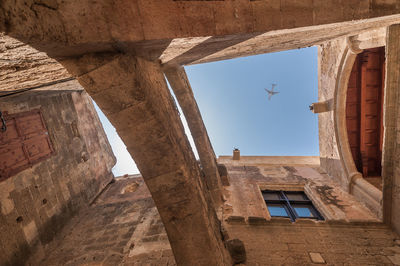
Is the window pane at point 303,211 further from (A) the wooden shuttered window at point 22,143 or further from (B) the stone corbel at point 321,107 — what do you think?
(A) the wooden shuttered window at point 22,143

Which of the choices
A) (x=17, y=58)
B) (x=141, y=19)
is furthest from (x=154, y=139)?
(x=17, y=58)

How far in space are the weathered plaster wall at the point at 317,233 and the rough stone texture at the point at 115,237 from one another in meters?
1.76

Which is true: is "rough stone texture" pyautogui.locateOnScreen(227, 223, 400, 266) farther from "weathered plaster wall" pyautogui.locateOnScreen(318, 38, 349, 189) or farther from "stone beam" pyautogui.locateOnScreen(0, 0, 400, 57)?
"stone beam" pyautogui.locateOnScreen(0, 0, 400, 57)

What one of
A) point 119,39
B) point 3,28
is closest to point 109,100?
point 119,39

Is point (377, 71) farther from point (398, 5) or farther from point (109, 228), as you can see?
point (109, 228)

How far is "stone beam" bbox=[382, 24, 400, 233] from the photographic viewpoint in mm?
3424

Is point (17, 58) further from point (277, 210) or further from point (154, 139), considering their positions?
point (277, 210)

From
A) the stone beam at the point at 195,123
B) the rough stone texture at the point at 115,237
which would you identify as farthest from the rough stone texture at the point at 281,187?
the rough stone texture at the point at 115,237

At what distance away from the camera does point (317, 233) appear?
375 centimetres

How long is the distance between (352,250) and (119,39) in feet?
16.4

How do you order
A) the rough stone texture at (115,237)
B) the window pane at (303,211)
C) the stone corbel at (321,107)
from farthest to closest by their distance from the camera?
the stone corbel at (321,107) < the window pane at (303,211) < the rough stone texture at (115,237)

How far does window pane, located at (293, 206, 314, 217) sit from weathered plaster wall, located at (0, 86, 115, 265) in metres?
6.90

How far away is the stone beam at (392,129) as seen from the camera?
11.2 feet

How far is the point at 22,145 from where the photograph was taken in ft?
14.6
